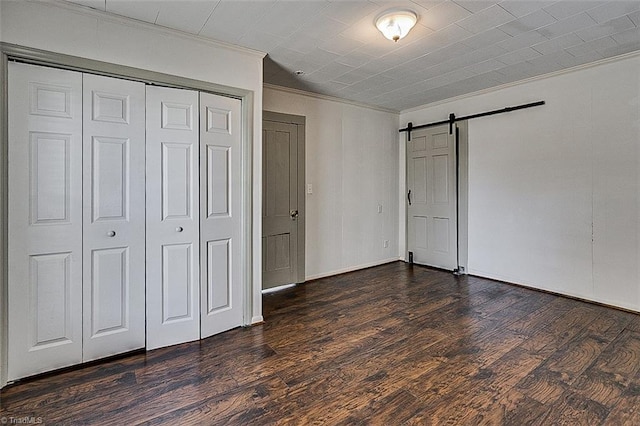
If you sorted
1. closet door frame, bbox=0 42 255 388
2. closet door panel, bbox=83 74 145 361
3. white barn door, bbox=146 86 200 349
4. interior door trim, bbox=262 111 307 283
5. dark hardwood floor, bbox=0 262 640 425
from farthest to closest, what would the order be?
1. interior door trim, bbox=262 111 307 283
2. white barn door, bbox=146 86 200 349
3. closet door panel, bbox=83 74 145 361
4. closet door frame, bbox=0 42 255 388
5. dark hardwood floor, bbox=0 262 640 425

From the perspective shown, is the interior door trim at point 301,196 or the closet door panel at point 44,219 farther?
the interior door trim at point 301,196

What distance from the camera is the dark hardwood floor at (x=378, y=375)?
1.87 meters

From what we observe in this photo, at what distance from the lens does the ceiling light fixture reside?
2.46 meters

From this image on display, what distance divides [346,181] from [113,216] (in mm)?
3290

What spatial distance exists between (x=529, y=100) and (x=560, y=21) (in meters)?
1.62

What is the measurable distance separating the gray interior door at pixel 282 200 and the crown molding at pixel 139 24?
4.03ft

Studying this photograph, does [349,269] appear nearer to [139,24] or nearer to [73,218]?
[73,218]

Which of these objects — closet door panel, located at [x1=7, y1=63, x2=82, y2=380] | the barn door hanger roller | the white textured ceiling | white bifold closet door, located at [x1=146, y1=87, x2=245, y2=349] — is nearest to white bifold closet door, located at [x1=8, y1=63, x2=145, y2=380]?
closet door panel, located at [x1=7, y1=63, x2=82, y2=380]

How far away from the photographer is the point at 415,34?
2834 millimetres

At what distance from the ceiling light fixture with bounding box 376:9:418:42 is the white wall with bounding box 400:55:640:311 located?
2461 mm

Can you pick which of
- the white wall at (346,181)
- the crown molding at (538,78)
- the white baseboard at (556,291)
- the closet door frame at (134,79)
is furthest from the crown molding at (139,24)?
the white baseboard at (556,291)

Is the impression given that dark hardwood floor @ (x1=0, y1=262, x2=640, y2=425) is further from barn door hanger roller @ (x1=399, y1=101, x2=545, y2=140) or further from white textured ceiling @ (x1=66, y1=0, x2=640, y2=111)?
white textured ceiling @ (x1=66, y1=0, x2=640, y2=111)

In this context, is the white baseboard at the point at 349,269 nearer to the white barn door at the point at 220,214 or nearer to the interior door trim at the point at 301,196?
the interior door trim at the point at 301,196

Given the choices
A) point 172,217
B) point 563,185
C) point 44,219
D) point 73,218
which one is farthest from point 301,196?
point 563,185
